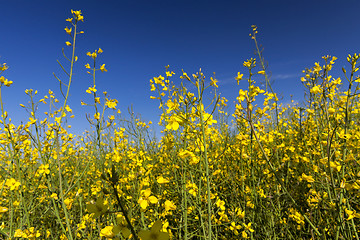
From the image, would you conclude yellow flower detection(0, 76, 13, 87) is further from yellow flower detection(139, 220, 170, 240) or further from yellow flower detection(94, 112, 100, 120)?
yellow flower detection(139, 220, 170, 240)

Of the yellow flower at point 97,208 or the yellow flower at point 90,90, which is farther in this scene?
the yellow flower at point 90,90

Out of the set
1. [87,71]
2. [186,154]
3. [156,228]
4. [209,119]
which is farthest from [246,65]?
→ [156,228]

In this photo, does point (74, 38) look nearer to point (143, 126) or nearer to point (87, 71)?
point (87, 71)

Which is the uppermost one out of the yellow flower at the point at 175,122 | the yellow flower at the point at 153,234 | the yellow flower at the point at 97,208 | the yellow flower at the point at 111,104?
the yellow flower at the point at 111,104

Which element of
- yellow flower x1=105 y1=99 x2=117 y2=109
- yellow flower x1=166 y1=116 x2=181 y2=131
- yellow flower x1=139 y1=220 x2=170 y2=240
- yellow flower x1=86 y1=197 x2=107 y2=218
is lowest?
yellow flower x1=139 y1=220 x2=170 y2=240

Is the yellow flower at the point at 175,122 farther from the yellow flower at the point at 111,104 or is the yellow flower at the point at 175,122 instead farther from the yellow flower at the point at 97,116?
the yellow flower at the point at 111,104

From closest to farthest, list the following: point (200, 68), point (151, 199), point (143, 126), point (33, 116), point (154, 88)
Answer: point (151, 199) < point (200, 68) < point (33, 116) < point (154, 88) < point (143, 126)

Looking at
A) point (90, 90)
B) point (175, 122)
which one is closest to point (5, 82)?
point (90, 90)

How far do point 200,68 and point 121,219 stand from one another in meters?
1.19

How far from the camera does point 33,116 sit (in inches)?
101

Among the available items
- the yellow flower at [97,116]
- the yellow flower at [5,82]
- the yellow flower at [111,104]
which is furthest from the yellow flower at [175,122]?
the yellow flower at [5,82]

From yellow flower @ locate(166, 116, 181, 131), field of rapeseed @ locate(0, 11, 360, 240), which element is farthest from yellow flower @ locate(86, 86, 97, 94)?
yellow flower @ locate(166, 116, 181, 131)

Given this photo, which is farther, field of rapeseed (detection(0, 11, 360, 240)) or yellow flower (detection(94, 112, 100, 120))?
yellow flower (detection(94, 112, 100, 120))

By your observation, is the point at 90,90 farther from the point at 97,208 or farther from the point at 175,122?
the point at 97,208
